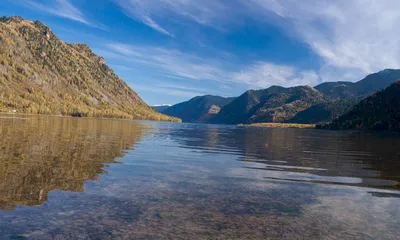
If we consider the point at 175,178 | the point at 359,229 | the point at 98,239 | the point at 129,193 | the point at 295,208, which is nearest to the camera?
the point at 98,239

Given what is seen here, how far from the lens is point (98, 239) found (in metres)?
11.0

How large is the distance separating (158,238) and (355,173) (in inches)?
972

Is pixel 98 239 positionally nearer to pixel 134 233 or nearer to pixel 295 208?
pixel 134 233

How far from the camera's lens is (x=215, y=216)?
14.3 meters

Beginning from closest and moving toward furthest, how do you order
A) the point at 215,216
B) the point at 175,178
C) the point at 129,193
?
the point at 215,216 → the point at 129,193 → the point at 175,178

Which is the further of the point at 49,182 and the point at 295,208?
the point at 49,182

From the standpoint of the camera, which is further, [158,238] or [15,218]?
[15,218]

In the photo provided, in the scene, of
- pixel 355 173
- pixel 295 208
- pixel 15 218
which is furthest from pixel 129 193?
pixel 355 173

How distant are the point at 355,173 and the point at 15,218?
1125 inches

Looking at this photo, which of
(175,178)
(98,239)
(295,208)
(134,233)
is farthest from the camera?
(175,178)

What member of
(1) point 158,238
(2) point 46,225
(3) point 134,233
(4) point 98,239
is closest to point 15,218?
(2) point 46,225

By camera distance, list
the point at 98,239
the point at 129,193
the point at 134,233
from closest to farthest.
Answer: the point at 98,239 → the point at 134,233 → the point at 129,193

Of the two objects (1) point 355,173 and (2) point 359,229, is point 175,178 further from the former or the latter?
(1) point 355,173

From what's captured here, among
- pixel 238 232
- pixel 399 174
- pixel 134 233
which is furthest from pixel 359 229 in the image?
pixel 399 174
